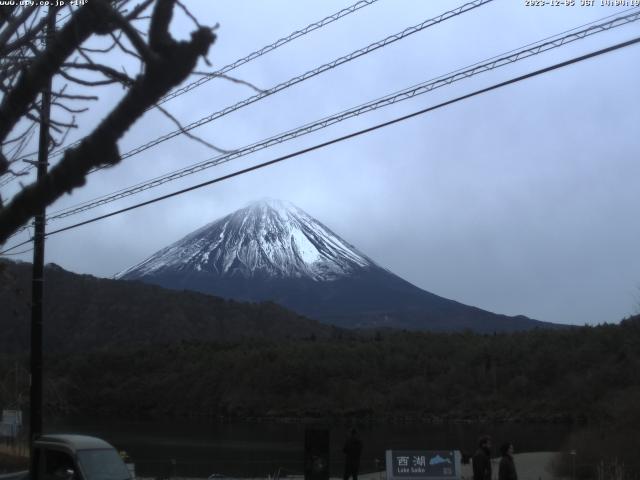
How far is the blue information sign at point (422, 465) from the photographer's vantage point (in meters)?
20.6

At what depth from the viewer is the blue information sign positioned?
20.6 m

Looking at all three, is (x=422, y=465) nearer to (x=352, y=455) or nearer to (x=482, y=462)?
(x=352, y=455)

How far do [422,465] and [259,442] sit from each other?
28276 millimetres

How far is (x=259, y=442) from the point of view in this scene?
157ft

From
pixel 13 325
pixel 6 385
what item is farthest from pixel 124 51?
pixel 13 325

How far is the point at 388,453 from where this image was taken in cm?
2070

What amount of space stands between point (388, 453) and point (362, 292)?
548ft

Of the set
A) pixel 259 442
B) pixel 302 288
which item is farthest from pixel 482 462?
pixel 302 288

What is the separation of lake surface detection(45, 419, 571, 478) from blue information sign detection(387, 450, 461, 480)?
6898 millimetres

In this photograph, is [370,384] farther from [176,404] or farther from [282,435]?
[282,435]

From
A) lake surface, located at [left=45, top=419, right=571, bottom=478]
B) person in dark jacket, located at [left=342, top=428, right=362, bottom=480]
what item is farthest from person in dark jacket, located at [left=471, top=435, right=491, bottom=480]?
lake surface, located at [left=45, top=419, right=571, bottom=478]

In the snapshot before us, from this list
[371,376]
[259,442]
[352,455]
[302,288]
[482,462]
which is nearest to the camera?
[482,462]

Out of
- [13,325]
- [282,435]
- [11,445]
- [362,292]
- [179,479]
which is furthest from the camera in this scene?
[362,292]

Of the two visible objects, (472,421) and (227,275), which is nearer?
(472,421)
